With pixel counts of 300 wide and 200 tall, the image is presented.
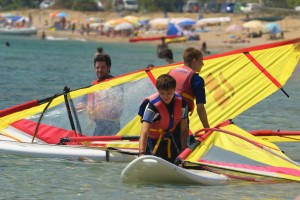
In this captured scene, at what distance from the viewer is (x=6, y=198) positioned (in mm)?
8867

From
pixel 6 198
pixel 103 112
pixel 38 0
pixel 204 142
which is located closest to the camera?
pixel 6 198

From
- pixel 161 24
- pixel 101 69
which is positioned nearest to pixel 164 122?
pixel 101 69

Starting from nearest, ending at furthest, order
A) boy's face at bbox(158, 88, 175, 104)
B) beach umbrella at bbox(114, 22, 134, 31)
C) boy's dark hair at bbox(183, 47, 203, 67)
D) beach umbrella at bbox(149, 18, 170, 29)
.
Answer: boy's face at bbox(158, 88, 175, 104) → boy's dark hair at bbox(183, 47, 203, 67) → beach umbrella at bbox(149, 18, 170, 29) → beach umbrella at bbox(114, 22, 134, 31)

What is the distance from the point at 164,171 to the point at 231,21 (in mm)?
72643

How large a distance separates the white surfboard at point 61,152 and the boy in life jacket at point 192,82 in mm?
1052

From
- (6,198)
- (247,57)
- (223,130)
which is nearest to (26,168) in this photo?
(6,198)

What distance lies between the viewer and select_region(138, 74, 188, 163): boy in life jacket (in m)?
9.08

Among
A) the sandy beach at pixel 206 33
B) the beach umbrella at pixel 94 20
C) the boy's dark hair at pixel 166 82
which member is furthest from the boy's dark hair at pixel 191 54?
the beach umbrella at pixel 94 20

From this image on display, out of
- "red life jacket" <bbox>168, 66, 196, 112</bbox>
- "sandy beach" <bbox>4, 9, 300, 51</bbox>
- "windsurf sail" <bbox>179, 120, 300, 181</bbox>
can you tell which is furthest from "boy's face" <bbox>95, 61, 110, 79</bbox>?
"sandy beach" <bbox>4, 9, 300, 51</bbox>

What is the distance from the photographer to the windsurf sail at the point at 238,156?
949 centimetres

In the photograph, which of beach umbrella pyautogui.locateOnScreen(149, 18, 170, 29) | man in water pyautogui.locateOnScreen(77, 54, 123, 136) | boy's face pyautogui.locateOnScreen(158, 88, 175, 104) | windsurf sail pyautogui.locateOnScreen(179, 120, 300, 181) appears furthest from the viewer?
beach umbrella pyautogui.locateOnScreen(149, 18, 170, 29)

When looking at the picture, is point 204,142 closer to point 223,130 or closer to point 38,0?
point 223,130

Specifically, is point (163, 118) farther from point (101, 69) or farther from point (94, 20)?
point (94, 20)

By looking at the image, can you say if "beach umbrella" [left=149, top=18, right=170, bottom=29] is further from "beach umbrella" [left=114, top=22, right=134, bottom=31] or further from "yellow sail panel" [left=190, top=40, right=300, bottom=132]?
"yellow sail panel" [left=190, top=40, right=300, bottom=132]
